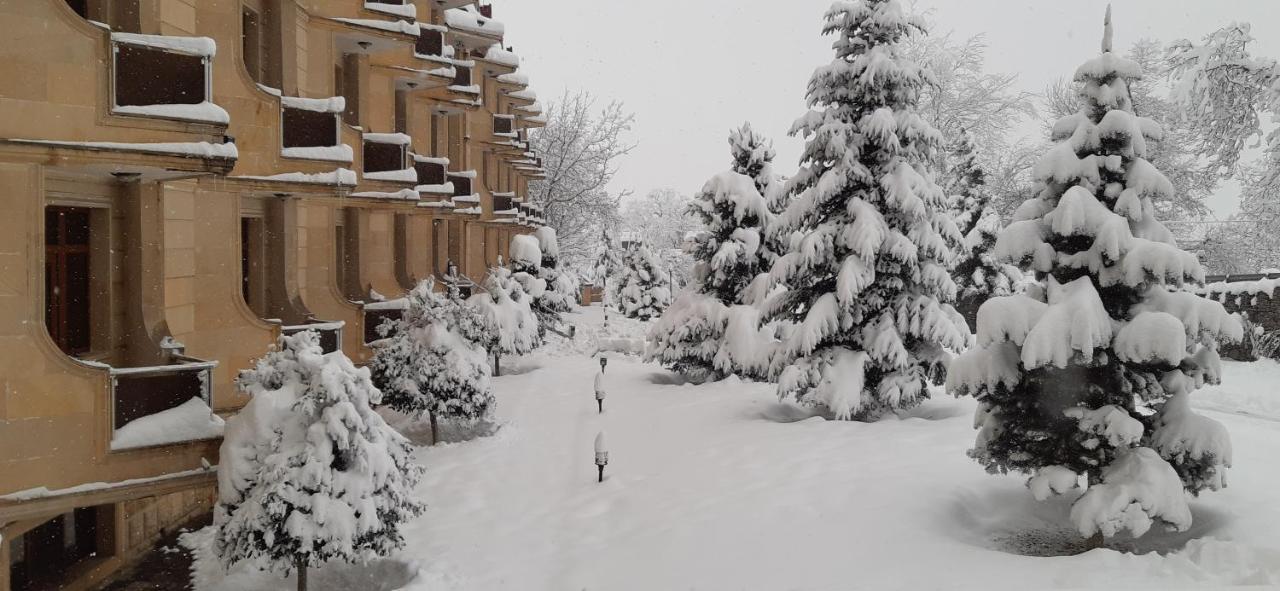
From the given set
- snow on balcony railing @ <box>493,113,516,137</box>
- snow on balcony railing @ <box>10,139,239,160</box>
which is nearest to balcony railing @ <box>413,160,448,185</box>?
snow on balcony railing @ <box>493,113,516,137</box>

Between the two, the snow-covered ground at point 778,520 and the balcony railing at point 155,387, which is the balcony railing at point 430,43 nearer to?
the snow-covered ground at point 778,520

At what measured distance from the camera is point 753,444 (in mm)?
13961

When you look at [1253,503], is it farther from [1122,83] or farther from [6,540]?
[6,540]

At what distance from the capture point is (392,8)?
16344mm

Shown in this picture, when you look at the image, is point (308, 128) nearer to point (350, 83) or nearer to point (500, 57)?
point (350, 83)

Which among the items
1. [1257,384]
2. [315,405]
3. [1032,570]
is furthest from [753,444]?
[1257,384]

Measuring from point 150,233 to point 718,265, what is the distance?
1372 cm

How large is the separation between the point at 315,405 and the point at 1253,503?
9854 millimetres

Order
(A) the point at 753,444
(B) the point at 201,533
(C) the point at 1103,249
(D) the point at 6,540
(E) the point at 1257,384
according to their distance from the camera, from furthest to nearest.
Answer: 1. (E) the point at 1257,384
2. (A) the point at 753,444
3. (B) the point at 201,533
4. (C) the point at 1103,249
5. (D) the point at 6,540

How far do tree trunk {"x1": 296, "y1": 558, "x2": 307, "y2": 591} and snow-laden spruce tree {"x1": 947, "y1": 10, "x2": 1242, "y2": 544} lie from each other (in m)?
7.06

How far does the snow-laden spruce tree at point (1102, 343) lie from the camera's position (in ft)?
26.9

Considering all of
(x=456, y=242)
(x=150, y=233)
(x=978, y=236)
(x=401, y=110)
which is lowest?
(x=150, y=233)

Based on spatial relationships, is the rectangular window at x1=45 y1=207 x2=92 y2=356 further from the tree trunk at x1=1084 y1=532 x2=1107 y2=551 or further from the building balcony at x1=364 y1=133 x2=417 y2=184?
the tree trunk at x1=1084 y1=532 x2=1107 y2=551

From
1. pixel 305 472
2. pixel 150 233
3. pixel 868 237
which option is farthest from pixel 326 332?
pixel 868 237
